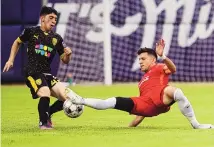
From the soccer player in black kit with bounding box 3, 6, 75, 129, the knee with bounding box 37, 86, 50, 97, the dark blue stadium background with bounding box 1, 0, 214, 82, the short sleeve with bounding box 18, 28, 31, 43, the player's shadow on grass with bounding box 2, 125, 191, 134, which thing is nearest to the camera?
the player's shadow on grass with bounding box 2, 125, 191, 134

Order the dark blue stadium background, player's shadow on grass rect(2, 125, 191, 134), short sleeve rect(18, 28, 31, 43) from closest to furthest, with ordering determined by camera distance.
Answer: player's shadow on grass rect(2, 125, 191, 134), short sleeve rect(18, 28, 31, 43), the dark blue stadium background

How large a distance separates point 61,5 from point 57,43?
30.0 ft

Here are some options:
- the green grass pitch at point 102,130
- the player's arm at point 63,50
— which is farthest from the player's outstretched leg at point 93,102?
the player's arm at point 63,50

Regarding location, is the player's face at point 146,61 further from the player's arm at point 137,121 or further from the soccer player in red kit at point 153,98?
the player's arm at point 137,121

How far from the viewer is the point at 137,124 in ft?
26.7

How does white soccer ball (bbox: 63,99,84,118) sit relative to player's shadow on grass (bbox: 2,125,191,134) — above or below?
above

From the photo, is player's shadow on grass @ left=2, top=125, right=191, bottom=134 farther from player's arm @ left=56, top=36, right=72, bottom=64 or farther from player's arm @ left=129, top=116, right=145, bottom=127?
player's arm @ left=56, top=36, right=72, bottom=64

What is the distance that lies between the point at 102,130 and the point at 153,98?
70cm

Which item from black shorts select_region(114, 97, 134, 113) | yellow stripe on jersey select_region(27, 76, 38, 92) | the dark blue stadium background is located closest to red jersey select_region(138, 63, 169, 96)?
black shorts select_region(114, 97, 134, 113)

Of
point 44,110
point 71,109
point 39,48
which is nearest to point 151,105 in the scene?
point 71,109

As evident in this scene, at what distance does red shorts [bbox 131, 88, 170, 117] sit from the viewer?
7742mm

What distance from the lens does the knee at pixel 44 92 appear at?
7.88 m

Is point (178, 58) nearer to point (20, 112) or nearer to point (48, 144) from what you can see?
point (20, 112)

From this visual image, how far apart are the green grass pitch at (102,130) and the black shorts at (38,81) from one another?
1.51 ft
